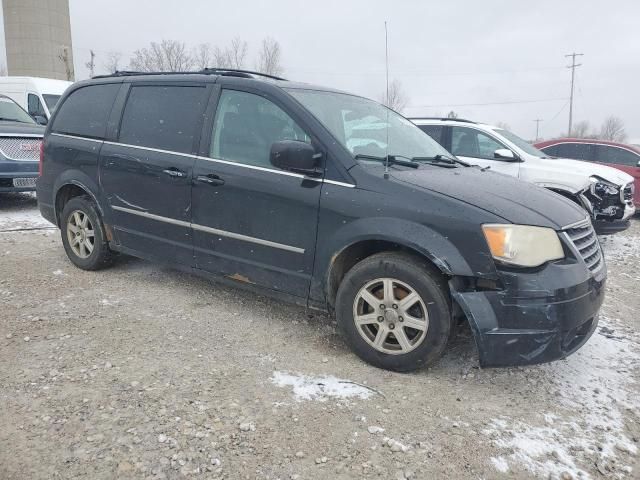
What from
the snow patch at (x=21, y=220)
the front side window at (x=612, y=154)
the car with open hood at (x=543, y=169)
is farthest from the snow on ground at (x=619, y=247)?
the snow patch at (x=21, y=220)

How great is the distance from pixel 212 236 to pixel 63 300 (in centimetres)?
143

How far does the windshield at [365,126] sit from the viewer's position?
11.3 ft

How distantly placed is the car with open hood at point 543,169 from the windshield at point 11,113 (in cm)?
710

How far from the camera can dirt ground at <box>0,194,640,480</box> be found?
229cm

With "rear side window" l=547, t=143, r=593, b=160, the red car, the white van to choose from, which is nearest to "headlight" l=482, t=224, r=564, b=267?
the red car

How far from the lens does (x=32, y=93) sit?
12117mm

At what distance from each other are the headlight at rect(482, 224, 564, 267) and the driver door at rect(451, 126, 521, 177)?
15.7ft

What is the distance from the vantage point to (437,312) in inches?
→ 113

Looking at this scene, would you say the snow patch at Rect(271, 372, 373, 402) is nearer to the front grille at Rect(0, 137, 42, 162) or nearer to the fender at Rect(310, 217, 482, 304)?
the fender at Rect(310, 217, 482, 304)

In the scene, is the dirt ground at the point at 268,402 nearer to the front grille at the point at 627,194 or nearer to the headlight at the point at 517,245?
the headlight at the point at 517,245

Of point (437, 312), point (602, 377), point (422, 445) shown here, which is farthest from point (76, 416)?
point (602, 377)

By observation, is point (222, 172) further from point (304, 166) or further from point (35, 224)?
point (35, 224)

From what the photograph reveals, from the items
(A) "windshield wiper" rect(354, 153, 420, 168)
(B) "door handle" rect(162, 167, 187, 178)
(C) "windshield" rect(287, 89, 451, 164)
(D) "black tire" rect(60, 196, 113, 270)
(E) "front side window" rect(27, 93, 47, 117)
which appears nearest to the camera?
(A) "windshield wiper" rect(354, 153, 420, 168)

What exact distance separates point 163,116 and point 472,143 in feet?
16.9
